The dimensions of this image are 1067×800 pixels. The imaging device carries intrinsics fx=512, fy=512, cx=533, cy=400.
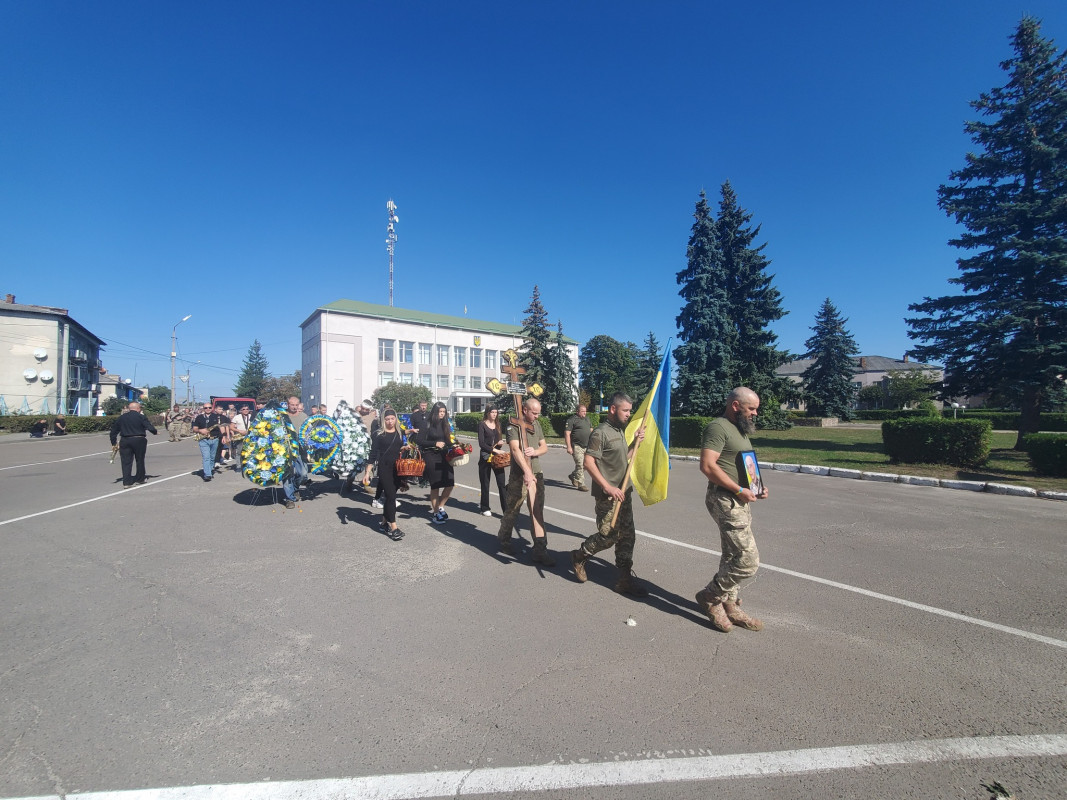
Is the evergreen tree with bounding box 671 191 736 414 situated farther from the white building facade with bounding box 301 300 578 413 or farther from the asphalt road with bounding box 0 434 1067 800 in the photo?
the white building facade with bounding box 301 300 578 413

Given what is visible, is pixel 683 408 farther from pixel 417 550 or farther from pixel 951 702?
pixel 951 702

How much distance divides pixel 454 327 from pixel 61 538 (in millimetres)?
67093

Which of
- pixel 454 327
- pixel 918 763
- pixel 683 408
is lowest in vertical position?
pixel 918 763

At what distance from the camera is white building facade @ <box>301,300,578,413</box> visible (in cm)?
6294

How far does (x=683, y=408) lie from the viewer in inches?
1090

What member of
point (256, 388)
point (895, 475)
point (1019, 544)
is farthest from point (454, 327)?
point (1019, 544)

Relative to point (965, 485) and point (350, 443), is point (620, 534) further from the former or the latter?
point (965, 485)

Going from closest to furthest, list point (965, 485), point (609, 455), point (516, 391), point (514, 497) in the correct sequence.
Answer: point (609, 455), point (514, 497), point (516, 391), point (965, 485)

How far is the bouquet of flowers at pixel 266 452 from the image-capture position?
8.80 meters

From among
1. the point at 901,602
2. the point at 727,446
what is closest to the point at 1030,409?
the point at 901,602

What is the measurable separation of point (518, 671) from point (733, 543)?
1.90 meters

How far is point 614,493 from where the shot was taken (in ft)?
15.6

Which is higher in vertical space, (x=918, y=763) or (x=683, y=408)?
(x=683, y=408)

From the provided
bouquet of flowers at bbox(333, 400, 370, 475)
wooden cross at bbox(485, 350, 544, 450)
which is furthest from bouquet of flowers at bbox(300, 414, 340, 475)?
wooden cross at bbox(485, 350, 544, 450)
